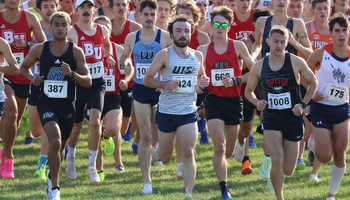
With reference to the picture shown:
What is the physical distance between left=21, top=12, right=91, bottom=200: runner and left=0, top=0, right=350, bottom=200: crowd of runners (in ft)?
0.04

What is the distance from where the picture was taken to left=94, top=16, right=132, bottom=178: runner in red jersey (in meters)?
9.35

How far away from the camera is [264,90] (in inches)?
303

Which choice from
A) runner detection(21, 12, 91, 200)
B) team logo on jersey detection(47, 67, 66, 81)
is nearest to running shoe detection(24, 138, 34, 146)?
runner detection(21, 12, 91, 200)

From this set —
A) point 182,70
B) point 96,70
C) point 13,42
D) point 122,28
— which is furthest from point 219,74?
point 13,42

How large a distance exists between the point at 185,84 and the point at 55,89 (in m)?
1.53

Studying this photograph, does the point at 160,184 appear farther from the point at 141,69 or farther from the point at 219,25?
the point at 219,25

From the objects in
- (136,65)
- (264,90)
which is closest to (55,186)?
(136,65)

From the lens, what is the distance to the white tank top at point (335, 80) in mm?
8039

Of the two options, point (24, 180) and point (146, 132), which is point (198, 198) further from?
point (24, 180)

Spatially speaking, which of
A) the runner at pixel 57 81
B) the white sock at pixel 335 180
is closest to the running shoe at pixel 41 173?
the runner at pixel 57 81

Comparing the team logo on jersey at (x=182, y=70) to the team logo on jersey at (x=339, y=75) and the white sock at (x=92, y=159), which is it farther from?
the white sock at (x=92, y=159)

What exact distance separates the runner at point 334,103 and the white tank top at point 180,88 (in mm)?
1532

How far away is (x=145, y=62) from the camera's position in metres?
8.79

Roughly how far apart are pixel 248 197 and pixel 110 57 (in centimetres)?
269
